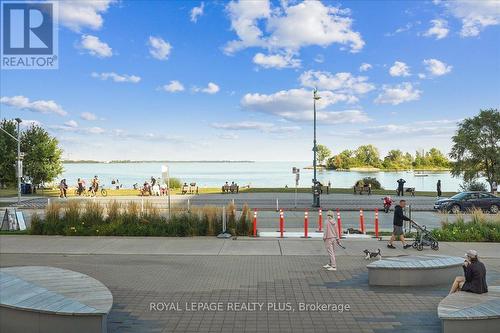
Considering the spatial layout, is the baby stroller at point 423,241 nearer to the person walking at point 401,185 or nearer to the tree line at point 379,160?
the person walking at point 401,185

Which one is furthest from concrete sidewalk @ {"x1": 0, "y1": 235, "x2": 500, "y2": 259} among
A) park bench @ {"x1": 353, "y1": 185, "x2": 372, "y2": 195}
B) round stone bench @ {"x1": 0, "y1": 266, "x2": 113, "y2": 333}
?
park bench @ {"x1": 353, "y1": 185, "x2": 372, "y2": 195}

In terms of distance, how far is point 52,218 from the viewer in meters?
16.7

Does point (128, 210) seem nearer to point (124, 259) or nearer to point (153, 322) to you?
point (124, 259)

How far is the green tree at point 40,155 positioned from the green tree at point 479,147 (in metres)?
47.5

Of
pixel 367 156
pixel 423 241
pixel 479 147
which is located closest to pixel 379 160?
pixel 367 156

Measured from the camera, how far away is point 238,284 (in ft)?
31.9

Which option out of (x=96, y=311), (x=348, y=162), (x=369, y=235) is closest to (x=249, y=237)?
(x=369, y=235)

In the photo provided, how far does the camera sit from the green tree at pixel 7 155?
2007 inches

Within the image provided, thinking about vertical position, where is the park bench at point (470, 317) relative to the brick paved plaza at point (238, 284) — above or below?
above

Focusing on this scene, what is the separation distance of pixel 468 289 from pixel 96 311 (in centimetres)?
630

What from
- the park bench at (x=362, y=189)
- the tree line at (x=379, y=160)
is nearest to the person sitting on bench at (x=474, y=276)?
the park bench at (x=362, y=189)

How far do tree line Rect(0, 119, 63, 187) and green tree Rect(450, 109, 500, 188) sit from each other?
1873 inches

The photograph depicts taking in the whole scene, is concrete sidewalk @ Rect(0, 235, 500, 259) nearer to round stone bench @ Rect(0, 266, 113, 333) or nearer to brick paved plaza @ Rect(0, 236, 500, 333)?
brick paved plaza @ Rect(0, 236, 500, 333)

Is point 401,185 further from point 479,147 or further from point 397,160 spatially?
point 397,160
